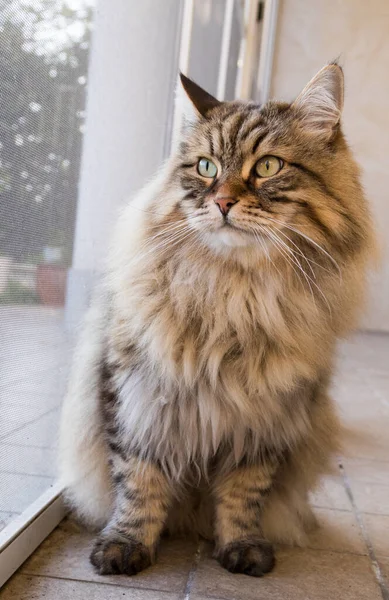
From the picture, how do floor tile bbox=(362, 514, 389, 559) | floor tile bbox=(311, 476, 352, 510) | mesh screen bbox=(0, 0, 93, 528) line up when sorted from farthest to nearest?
floor tile bbox=(311, 476, 352, 510) < floor tile bbox=(362, 514, 389, 559) < mesh screen bbox=(0, 0, 93, 528)

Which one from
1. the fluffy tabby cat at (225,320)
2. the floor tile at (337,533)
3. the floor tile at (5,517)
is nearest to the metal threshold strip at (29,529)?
the floor tile at (5,517)

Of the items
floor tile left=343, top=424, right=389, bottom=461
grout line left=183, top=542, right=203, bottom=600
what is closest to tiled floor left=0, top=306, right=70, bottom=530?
grout line left=183, top=542, right=203, bottom=600

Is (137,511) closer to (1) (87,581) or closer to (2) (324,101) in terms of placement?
(1) (87,581)

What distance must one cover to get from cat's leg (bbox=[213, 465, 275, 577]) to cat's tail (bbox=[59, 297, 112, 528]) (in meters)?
0.28

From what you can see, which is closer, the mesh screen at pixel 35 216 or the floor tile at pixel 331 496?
the mesh screen at pixel 35 216

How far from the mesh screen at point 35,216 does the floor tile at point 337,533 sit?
0.74m

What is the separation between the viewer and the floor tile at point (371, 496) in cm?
195

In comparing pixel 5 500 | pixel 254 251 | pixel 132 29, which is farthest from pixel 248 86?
pixel 5 500

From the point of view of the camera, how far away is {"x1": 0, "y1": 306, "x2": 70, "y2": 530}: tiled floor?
4.09ft

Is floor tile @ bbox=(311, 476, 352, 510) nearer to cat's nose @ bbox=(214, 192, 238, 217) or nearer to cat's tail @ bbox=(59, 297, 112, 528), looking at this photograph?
cat's tail @ bbox=(59, 297, 112, 528)

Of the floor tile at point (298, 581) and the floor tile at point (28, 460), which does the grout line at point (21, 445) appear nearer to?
the floor tile at point (28, 460)

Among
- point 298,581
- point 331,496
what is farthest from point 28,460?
point 331,496

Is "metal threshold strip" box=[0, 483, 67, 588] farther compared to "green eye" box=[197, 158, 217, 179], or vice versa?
"green eye" box=[197, 158, 217, 179]

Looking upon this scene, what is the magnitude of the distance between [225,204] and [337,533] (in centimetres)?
100
